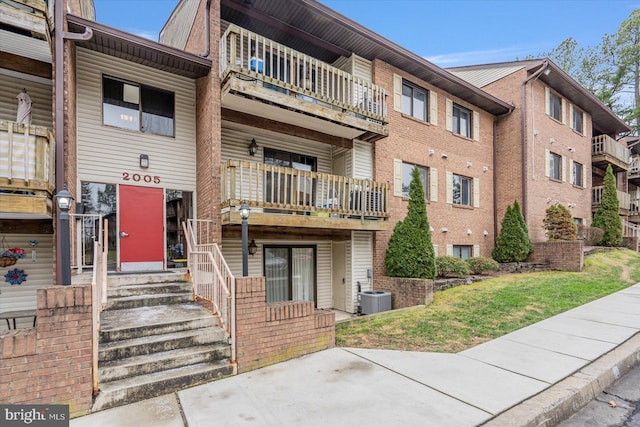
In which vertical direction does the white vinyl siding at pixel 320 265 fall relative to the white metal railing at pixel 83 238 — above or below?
below

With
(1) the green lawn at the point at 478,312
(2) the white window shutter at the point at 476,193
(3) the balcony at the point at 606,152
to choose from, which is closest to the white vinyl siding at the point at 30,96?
(1) the green lawn at the point at 478,312

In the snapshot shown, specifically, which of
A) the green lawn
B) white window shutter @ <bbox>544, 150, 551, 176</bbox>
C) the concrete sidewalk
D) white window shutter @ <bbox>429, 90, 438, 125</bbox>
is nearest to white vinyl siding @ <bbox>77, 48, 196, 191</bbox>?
the concrete sidewalk

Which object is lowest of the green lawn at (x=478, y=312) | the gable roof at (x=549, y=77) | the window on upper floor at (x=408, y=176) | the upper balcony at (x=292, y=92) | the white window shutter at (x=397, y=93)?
the green lawn at (x=478, y=312)

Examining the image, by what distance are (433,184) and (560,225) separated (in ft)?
21.4

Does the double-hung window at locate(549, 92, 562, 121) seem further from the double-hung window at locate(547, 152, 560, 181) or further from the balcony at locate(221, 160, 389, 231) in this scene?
the balcony at locate(221, 160, 389, 231)

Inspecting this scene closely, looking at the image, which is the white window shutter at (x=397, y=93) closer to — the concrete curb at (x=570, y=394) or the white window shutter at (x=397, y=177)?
the white window shutter at (x=397, y=177)

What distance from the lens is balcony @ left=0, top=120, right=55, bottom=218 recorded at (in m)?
4.95

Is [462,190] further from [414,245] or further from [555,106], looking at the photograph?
[555,106]

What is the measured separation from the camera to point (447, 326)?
659 centimetres

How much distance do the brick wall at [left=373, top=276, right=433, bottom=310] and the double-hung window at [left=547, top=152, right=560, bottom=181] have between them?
11.7m

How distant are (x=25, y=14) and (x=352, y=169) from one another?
753cm

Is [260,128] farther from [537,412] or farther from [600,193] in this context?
[600,193]

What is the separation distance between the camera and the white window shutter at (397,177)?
10719mm

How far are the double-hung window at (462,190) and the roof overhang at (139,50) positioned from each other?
995cm
